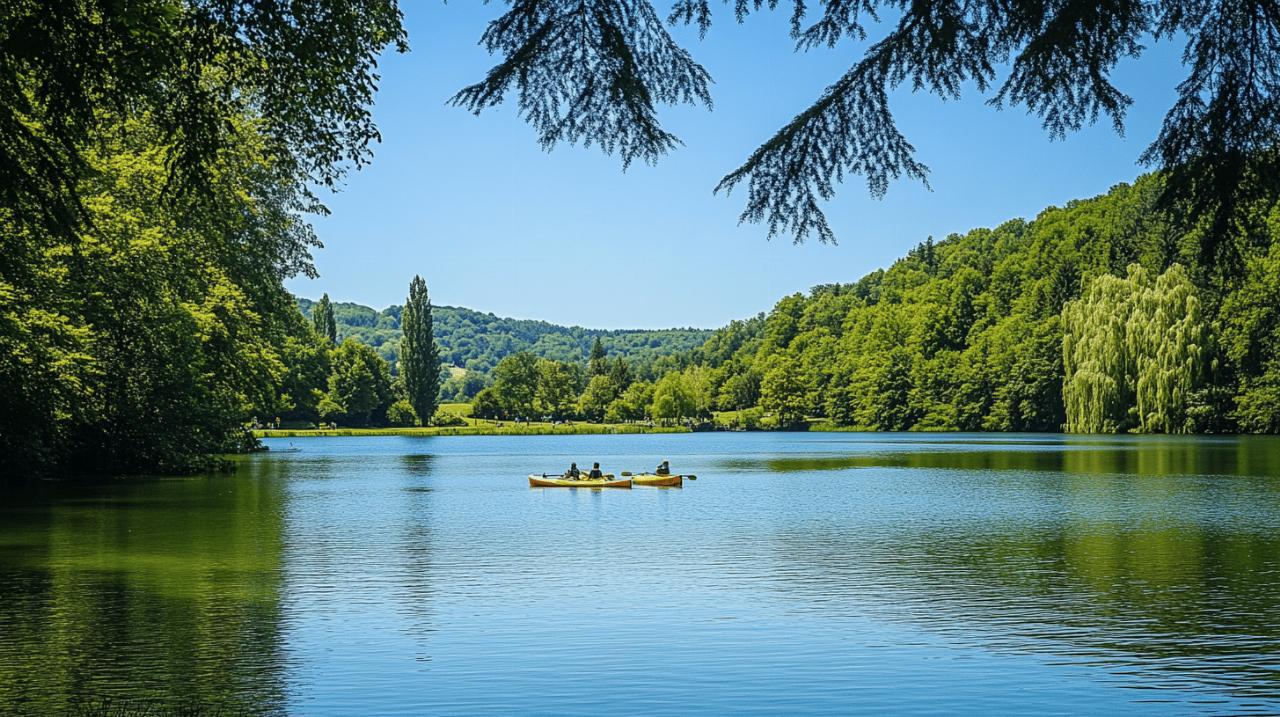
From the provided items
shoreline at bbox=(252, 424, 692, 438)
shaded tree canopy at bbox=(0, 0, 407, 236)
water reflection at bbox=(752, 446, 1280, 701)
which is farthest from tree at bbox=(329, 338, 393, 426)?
shaded tree canopy at bbox=(0, 0, 407, 236)

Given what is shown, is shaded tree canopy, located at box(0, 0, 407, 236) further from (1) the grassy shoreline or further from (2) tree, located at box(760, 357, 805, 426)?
(2) tree, located at box(760, 357, 805, 426)

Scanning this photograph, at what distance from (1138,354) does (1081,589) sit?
66426 millimetres

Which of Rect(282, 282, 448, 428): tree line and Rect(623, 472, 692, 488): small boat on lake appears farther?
Rect(282, 282, 448, 428): tree line

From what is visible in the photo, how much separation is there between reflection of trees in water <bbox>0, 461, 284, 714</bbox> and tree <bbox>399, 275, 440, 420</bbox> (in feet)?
332

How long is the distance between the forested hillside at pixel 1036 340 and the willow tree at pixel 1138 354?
9cm

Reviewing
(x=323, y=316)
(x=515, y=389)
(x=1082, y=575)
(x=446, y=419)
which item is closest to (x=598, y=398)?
(x=515, y=389)

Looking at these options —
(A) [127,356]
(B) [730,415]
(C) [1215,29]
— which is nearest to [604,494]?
(A) [127,356]

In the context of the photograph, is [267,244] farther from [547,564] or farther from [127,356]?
[547,564]

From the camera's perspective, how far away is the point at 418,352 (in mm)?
131875

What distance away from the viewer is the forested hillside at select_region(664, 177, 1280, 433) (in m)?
76.8

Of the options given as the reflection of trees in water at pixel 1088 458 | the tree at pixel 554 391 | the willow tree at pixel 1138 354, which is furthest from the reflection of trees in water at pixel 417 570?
the tree at pixel 554 391

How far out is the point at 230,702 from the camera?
10602mm

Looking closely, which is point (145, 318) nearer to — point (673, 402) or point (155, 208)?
point (155, 208)

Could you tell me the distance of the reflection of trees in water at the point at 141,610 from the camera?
11062 millimetres
